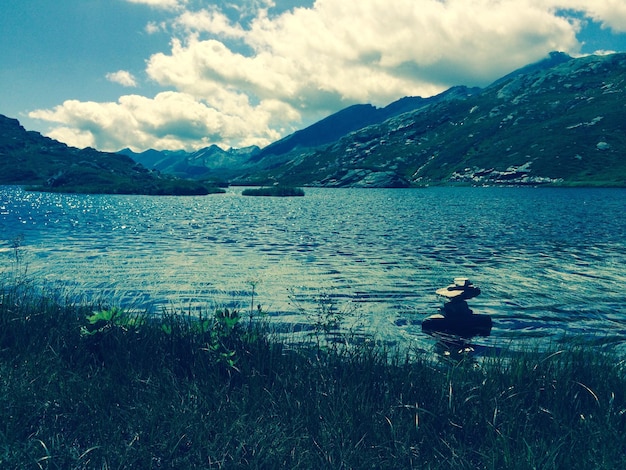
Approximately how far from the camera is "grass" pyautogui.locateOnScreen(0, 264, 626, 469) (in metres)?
6.17

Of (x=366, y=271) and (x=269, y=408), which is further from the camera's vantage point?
(x=366, y=271)

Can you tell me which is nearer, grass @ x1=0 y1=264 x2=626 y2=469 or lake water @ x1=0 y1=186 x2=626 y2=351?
grass @ x1=0 y1=264 x2=626 y2=469

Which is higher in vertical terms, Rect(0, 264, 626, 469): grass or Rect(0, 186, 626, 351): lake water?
Rect(0, 264, 626, 469): grass

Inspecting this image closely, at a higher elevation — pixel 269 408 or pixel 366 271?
pixel 269 408

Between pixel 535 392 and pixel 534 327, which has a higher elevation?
pixel 535 392

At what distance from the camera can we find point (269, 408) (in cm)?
766

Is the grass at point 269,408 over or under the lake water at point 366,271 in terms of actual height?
over

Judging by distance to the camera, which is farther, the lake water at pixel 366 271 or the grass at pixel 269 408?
the lake water at pixel 366 271

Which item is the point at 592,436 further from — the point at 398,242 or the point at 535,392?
the point at 398,242

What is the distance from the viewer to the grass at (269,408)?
617 cm

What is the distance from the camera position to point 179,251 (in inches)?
→ 1454

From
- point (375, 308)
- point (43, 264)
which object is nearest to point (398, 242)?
point (375, 308)

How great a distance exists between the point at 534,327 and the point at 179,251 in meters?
28.0

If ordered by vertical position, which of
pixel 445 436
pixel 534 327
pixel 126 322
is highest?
pixel 126 322
